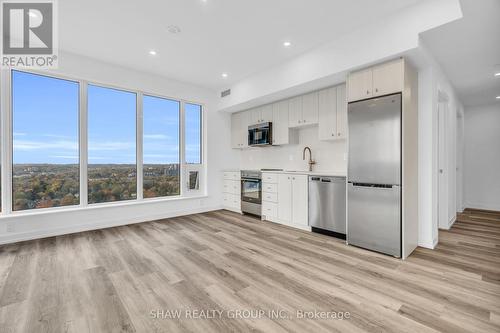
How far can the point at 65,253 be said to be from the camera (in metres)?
3.04

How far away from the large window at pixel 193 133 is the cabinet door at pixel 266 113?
1624mm

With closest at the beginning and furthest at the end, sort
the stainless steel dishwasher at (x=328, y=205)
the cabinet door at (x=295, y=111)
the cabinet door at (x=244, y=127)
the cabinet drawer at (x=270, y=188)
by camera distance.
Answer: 1. the stainless steel dishwasher at (x=328, y=205)
2. the cabinet door at (x=295, y=111)
3. the cabinet drawer at (x=270, y=188)
4. the cabinet door at (x=244, y=127)

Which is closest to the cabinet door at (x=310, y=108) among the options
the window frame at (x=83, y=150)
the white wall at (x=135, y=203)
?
the white wall at (x=135, y=203)

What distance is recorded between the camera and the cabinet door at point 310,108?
4.23 m

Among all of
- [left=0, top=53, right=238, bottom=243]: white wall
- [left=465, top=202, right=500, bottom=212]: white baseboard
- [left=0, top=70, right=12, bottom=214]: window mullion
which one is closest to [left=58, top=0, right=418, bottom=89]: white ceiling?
[left=0, top=53, right=238, bottom=243]: white wall

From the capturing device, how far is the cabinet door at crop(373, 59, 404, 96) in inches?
112

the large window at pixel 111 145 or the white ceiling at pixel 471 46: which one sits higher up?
the white ceiling at pixel 471 46

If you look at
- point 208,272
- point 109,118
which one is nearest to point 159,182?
point 109,118

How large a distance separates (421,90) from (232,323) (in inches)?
149

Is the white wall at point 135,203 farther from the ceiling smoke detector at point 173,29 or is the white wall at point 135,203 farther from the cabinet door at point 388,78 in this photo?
the cabinet door at point 388,78

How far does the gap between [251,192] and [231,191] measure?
2.46ft

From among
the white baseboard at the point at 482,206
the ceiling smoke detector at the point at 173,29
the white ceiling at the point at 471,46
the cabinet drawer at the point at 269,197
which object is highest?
the ceiling smoke detector at the point at 173,29

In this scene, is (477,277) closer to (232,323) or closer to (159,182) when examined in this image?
(232,323)

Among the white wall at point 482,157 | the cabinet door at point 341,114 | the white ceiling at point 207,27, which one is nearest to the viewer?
the white ceiling at point 207,27
